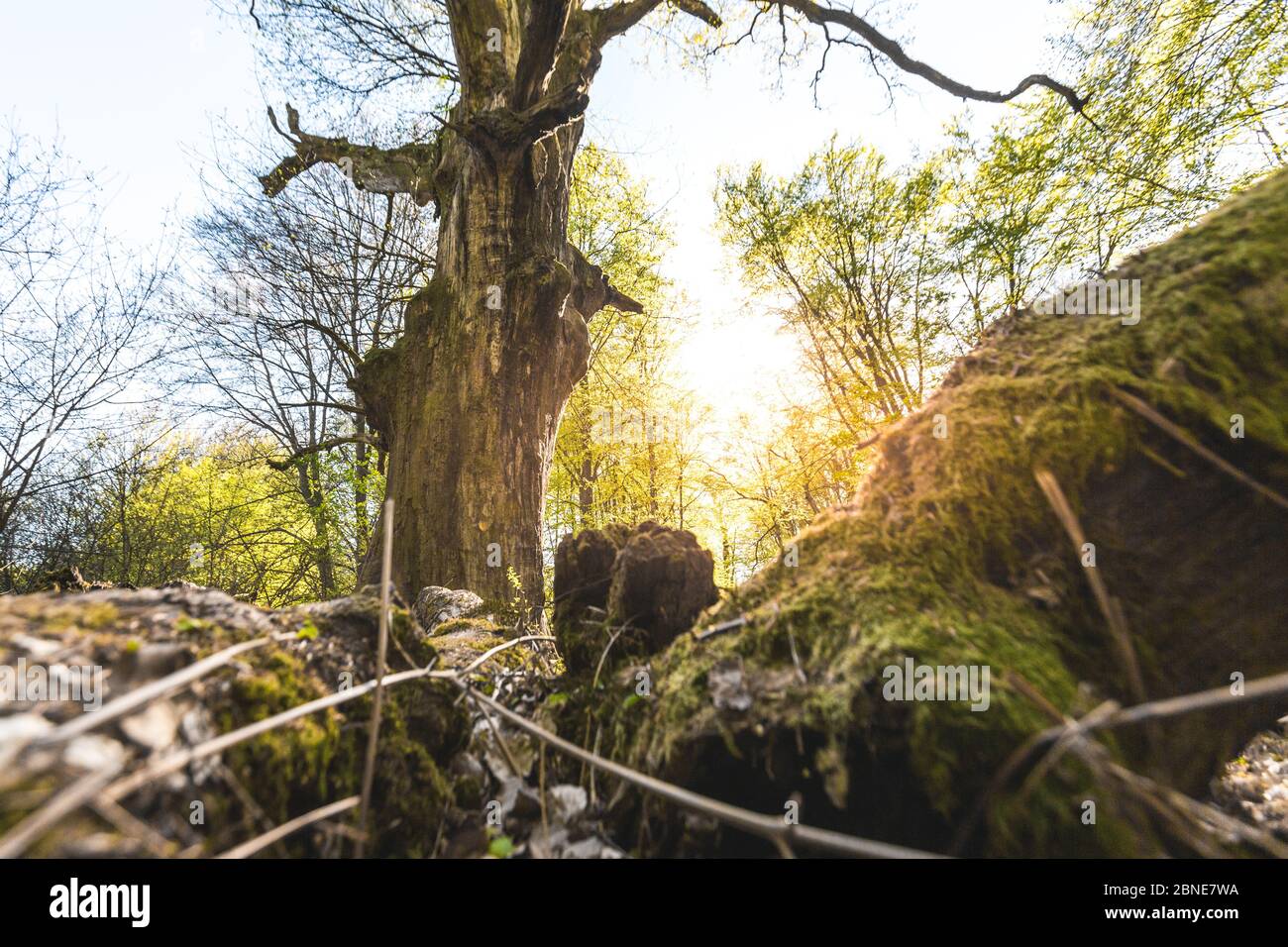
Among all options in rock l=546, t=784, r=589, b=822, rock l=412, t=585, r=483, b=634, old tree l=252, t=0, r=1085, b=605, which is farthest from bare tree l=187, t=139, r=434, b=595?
rock l=546, t=784, r=589, b=822

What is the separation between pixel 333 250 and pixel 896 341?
35.6 ft

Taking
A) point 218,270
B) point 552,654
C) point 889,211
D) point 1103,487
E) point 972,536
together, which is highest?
point 889,211

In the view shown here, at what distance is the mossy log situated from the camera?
0.80 metres

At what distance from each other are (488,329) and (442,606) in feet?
7.86

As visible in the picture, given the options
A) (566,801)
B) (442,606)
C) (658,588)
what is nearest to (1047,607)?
(658,588)

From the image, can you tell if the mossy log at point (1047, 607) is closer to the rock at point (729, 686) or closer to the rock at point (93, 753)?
the rock at point (729, 686)

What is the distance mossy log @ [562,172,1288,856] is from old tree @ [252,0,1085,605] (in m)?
2.81

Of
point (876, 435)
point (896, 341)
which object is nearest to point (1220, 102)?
point (896, 341)

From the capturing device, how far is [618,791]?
42.6 inches

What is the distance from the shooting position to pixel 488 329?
4.02 metres

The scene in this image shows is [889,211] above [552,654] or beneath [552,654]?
above

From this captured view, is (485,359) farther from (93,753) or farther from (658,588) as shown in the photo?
(93,753)

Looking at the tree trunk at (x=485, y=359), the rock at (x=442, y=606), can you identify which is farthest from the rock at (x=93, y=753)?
the tree trunk at (x=485, y=359)

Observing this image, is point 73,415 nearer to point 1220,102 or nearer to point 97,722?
point 97,722
